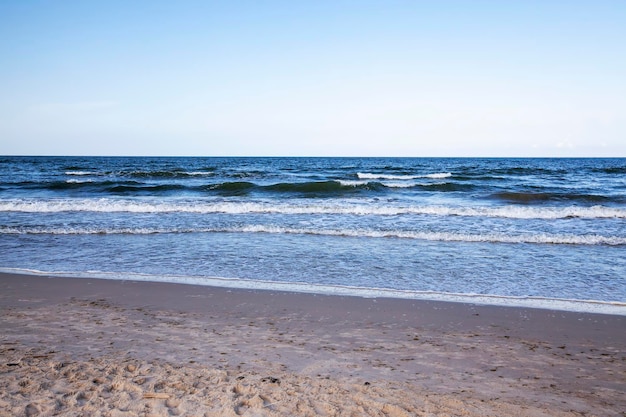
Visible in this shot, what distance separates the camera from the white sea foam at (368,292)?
20.6ft

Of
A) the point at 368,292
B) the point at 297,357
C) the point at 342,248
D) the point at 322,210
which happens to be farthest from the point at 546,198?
the point at 297,357

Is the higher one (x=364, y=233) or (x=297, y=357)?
(x=364, y=233)

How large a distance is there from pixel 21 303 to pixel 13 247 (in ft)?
18.0

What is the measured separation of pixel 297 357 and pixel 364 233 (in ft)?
27.1

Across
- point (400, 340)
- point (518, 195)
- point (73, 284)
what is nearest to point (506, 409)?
point (400, 340)

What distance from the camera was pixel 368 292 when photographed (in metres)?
6.86

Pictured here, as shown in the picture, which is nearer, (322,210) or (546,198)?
(322,210)

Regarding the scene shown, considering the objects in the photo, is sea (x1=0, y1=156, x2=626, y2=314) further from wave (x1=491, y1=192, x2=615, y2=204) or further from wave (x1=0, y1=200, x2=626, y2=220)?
wave (x1=491, y1=192, x2=615, y2=204)

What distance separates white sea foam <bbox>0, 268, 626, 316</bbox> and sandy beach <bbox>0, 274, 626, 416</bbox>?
35cm

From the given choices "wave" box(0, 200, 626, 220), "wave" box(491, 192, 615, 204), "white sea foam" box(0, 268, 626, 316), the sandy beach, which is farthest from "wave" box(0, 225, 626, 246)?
"wave" box(491, 192, 615, 204)

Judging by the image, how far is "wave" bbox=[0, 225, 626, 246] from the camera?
11438 millimetres

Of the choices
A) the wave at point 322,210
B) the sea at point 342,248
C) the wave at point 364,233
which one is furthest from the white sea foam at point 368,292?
the wave at point 322,210

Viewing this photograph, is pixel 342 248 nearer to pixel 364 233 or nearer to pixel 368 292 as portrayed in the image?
pixel 364 233

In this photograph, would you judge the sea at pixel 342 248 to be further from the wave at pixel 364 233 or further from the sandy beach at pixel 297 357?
the sandy beach at pixel 297 357
